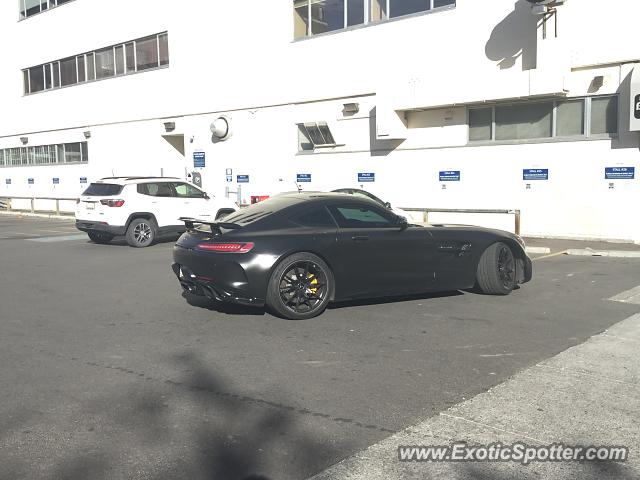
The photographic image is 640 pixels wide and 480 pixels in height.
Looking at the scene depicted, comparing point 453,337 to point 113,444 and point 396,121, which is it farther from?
point 396,121

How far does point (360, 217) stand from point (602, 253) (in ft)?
23.6

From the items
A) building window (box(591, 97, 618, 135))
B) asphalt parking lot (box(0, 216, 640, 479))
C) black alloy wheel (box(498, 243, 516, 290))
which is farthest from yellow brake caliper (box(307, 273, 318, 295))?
building window (box(591, 97, 618, 135))

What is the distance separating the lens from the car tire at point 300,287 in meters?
6.92

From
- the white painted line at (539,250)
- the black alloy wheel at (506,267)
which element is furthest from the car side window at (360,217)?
the white painted line at (539,250)

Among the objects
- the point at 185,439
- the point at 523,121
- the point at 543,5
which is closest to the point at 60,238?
the point at 523,121

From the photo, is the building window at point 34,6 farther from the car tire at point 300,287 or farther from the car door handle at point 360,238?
the car tire at point 300,287

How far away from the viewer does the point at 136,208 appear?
14648 millimetres

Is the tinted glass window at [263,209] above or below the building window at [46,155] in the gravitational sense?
below

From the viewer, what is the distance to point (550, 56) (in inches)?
555

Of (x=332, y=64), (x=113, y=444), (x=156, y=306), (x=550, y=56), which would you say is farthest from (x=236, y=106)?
(x=113, y=444)

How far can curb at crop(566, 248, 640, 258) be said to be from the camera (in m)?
12.4

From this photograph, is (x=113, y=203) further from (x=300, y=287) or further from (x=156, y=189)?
(x=300, y=287)

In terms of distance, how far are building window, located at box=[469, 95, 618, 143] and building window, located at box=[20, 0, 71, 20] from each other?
2237cm

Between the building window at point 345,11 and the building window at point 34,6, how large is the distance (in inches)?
602
